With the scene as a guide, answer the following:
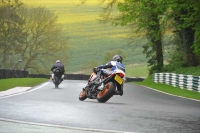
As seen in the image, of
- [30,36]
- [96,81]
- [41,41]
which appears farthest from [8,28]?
[96,81]

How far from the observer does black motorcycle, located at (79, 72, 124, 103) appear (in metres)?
17.7

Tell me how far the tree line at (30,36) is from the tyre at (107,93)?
67.2m

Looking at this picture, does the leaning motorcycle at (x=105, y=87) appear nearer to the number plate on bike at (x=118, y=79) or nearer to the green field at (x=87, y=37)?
the number plate on bike at (x=118, y=79)

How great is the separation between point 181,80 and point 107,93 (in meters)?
17.9

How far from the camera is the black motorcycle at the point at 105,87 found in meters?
17.7

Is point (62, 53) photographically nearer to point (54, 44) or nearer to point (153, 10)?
point (54, 44)

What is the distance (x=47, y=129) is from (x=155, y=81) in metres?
35.6

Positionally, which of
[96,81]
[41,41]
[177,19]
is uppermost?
[177,19]

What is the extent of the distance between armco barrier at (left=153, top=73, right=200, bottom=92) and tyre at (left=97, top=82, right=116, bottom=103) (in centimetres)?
1303

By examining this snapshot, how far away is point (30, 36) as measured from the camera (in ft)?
310

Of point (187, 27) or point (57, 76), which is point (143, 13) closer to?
point (187, 27)

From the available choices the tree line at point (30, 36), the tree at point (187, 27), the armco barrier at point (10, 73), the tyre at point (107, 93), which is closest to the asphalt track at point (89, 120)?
the tyre at point (107, 93)

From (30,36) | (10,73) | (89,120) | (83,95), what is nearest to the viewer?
(89,120)

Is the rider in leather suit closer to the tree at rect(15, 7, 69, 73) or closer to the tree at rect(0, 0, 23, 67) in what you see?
the tree at rect(0, 0, 23, 67)
